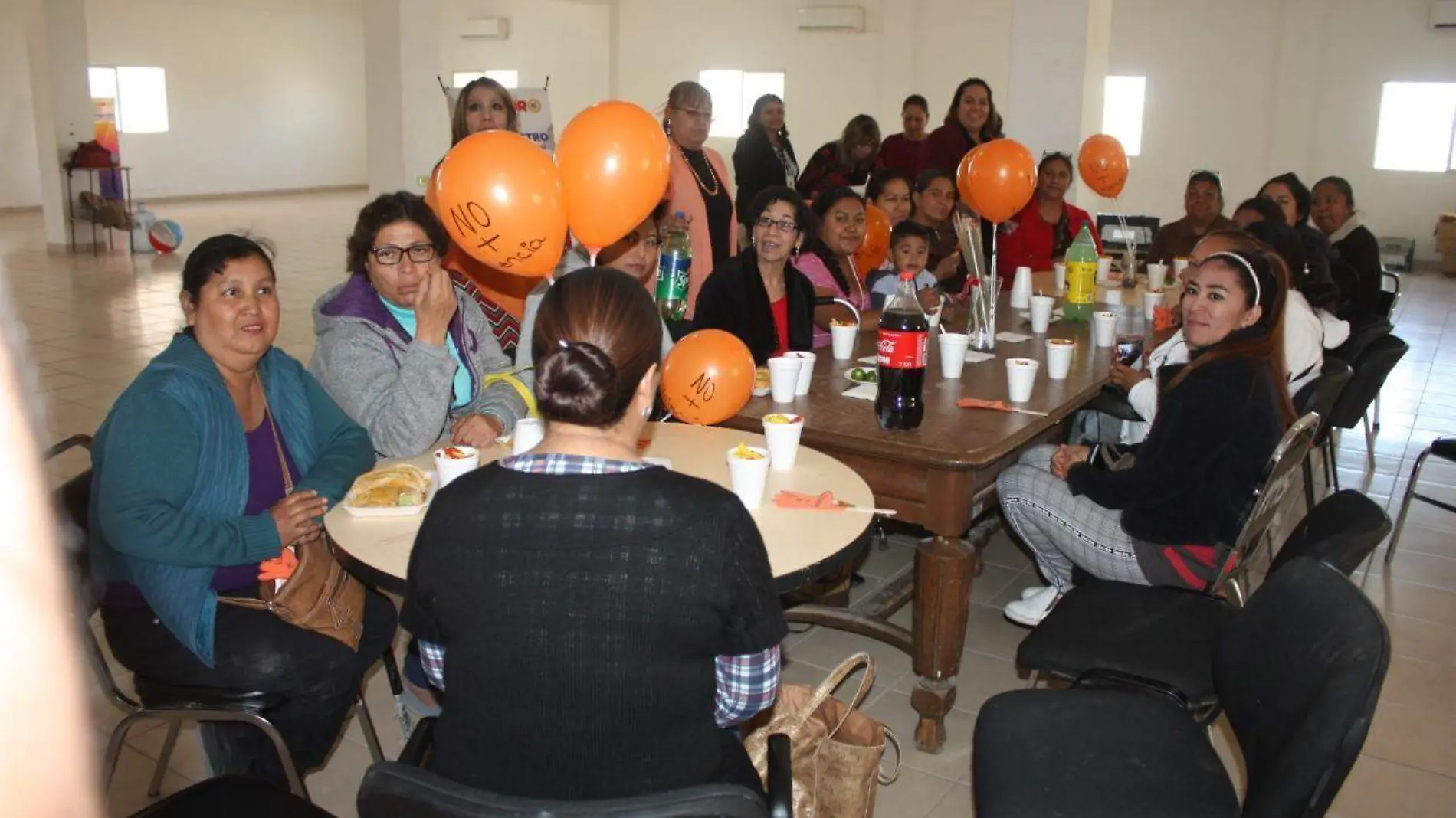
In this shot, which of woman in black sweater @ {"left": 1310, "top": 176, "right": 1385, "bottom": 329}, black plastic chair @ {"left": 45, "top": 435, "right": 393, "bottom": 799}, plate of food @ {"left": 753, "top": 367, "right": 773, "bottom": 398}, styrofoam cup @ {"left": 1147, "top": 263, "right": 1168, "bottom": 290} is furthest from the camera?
woman in black sweater @ {"left": 1310, "top": 176, "right": 1385, "bottom": 329}

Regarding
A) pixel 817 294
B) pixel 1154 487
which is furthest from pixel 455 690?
pixel 817 294

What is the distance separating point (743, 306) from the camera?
Result: 3.78 metres

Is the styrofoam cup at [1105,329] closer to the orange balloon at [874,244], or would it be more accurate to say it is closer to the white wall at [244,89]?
the orange balloon at [874,244]

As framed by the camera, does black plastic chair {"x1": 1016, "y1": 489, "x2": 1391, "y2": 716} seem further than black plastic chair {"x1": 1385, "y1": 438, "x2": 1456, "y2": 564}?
No

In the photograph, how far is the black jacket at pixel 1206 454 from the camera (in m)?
2.63

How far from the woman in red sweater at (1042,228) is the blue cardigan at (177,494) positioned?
421cm

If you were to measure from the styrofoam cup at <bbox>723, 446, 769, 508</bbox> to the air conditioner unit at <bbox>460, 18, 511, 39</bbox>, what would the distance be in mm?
16434

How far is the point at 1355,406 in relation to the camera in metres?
4.20

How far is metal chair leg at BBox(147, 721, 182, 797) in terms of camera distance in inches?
98.7

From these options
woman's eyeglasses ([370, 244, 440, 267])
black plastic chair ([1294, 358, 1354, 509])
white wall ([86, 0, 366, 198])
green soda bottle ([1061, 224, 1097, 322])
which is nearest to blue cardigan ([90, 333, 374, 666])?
woman's eyeglasses ([370, 244, 440, 267])

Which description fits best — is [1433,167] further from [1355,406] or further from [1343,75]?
[1355,406]

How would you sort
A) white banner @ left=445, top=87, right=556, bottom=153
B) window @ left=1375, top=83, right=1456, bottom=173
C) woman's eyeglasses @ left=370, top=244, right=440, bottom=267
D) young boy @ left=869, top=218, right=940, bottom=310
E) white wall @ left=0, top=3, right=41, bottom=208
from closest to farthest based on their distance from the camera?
woman's eyeglasses @ left=370, top=244, right=440, bottom=267, young boy @ left=869, top=218, right=940, bottom=310, white banner @ left=445, top=87, right=556, bottom=153, window @ left=1375, top=83, right=1456, bottom=173, white wall @ left=0, top=3, right=41, bottom=208

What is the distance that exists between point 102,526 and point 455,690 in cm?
100

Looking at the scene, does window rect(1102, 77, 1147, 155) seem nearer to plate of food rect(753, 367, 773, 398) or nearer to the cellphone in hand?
the cellphone in hand
